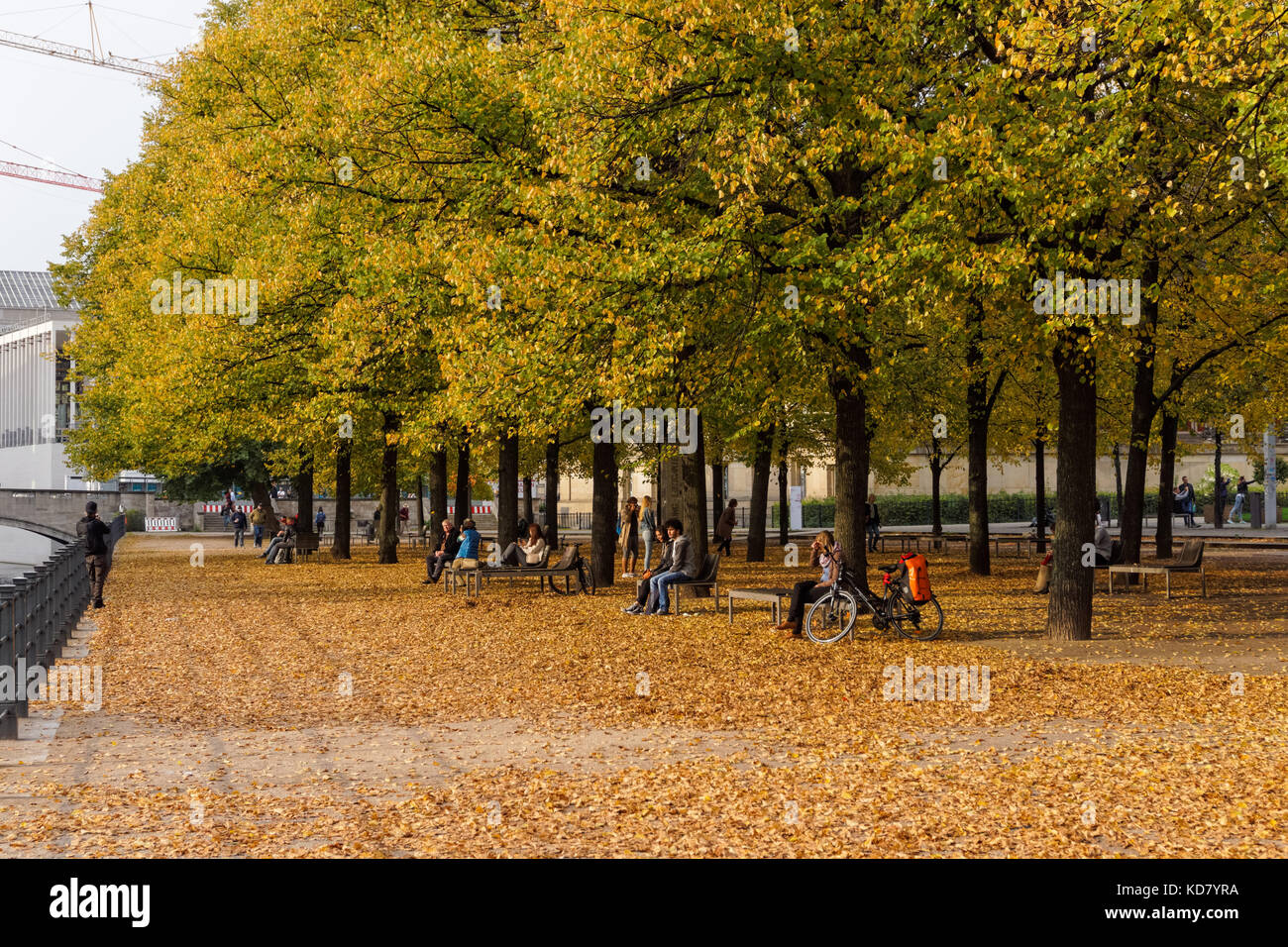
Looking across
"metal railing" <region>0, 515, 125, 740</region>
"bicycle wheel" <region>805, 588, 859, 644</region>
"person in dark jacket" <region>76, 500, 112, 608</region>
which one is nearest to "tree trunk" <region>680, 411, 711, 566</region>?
"bicycle wheel" <region>805, 588, 859, 644</region>

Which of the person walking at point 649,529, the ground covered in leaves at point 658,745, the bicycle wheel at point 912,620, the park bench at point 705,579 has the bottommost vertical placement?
the ground covered in leaves at point 658,745

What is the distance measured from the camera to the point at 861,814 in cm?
760

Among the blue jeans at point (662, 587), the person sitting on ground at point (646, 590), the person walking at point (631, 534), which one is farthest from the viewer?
the person walking at point (631, 534)

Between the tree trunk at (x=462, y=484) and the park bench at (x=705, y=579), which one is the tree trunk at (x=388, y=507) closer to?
the tree trunk at (x=462, y=484)

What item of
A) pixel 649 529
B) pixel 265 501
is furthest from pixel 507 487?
pixel 265 501

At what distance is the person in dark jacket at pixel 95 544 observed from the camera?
22.1 metres

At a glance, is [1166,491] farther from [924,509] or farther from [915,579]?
[924,509]

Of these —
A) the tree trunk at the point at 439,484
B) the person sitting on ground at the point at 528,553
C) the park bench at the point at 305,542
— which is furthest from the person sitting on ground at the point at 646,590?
the park bench at the point at 305,542

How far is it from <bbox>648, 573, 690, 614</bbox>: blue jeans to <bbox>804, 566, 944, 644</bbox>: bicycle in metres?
3.10

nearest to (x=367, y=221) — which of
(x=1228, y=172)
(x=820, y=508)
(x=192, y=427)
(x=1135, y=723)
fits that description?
(x=192, y=427)

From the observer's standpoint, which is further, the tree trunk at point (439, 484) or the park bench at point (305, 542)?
the park bench at point (305, 542)

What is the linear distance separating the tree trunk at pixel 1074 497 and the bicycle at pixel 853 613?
1.52 m

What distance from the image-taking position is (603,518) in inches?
987

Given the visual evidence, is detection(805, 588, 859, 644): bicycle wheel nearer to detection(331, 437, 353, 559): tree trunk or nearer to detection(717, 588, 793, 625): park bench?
detection(717, 588, 793, 625): park bench
